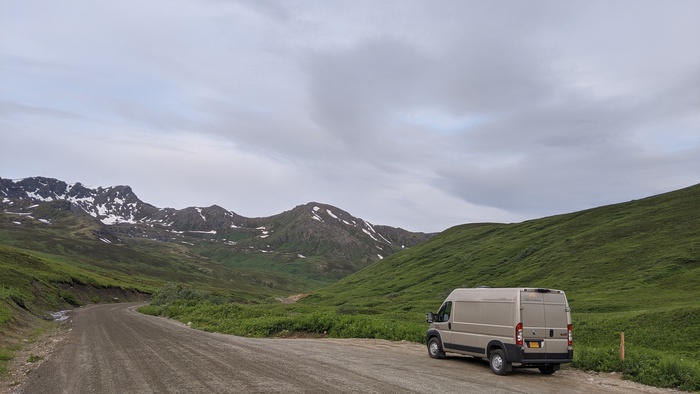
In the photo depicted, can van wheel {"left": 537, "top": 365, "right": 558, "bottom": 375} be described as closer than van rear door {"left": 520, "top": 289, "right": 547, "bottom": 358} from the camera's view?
No

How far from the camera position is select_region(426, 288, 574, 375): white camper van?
17.8m

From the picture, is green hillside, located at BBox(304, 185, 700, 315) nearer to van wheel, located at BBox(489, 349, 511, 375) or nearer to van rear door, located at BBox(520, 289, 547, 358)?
van rear door, located at BBox(520, 289, 547, 358)

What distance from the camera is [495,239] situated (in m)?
132

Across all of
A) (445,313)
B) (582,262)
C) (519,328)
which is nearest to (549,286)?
(582,262)

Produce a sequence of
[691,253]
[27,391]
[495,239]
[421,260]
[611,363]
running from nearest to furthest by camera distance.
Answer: [27,391]
[611,363]
[691,253]
[495,239]
[421,260]

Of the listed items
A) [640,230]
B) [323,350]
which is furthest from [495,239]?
[323,350]

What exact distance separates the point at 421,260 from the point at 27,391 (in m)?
133

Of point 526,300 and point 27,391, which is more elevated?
point 526,300

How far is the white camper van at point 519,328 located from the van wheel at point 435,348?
6.35ft

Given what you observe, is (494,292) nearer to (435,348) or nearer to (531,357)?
(531,357)

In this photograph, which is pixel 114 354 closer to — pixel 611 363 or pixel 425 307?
pixel 611 363

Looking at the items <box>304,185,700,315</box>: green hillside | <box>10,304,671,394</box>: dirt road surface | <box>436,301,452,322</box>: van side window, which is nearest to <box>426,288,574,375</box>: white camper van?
<box>10,304,671,394</box>: dirt road surface

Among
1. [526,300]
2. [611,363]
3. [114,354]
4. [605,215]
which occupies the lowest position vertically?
[114,354]

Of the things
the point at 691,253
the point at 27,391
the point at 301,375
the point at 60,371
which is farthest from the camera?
the point at 691,253
